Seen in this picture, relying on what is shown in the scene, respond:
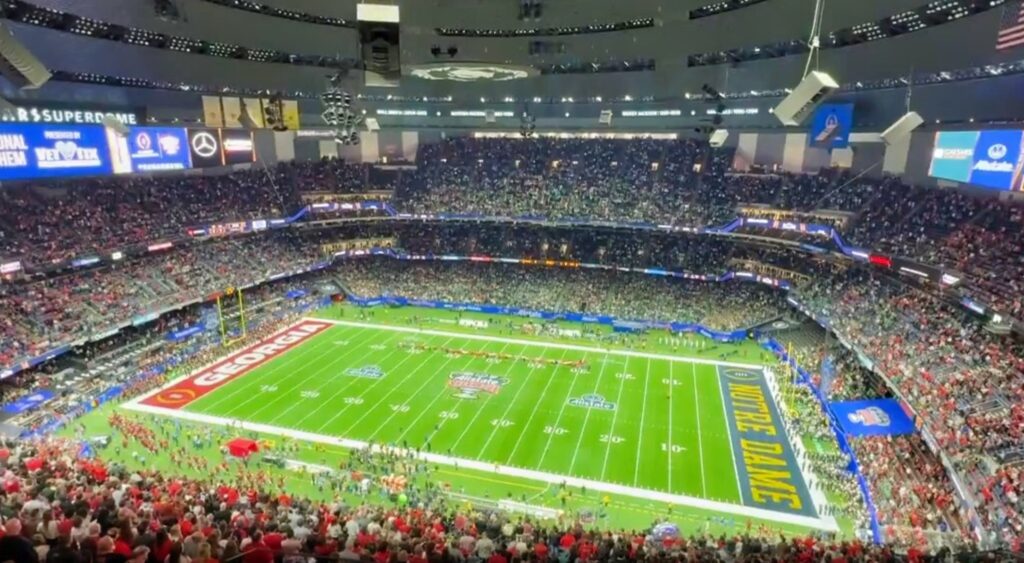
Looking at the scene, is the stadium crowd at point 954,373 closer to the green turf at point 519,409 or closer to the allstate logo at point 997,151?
the allstate logo at point 997,151

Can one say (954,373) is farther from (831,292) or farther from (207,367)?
(207,367)

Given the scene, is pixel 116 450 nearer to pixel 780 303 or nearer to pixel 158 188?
pixel 158 188

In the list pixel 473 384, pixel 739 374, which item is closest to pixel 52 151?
pixel 473 384

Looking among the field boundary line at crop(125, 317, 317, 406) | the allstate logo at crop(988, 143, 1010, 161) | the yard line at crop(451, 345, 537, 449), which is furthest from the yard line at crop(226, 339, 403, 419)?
the allstate logo at crop(988, 143, 1010, 161)

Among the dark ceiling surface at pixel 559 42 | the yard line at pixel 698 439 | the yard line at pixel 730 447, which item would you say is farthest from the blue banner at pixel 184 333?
the yard line at pixel 730 447

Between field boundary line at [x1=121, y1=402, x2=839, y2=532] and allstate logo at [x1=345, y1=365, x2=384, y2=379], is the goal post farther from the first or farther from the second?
allstate logo at [x1=345, y1=365, x2=384, y2=379]

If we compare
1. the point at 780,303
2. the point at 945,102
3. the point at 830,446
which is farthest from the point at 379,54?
the point at 780,303

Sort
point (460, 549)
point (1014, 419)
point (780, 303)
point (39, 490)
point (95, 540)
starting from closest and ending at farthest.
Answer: point (95, 540), point (460, 549), point (39, 490), point (1014, 419), point (780, 303)
